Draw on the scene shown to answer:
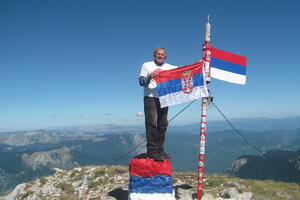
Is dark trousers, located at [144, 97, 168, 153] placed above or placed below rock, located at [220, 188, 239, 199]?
above

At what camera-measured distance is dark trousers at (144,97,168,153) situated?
8.85 m

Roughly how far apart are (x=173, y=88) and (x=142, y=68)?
159 centimetres

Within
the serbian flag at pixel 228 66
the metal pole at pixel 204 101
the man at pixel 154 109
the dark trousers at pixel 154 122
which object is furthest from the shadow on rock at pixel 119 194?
the serbian flag at pixel 228 66

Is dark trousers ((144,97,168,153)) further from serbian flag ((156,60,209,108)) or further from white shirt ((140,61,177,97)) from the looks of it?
serbian flag ((156,60,209,108))

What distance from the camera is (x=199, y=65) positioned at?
30.6 feet

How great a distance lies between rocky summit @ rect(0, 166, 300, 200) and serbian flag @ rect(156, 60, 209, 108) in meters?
5.13

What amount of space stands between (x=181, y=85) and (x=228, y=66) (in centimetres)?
260

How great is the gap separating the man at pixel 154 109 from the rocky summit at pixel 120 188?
3.44 m

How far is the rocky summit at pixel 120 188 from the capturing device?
12.1 m

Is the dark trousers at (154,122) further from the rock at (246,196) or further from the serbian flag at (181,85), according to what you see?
the rock at (246,196)

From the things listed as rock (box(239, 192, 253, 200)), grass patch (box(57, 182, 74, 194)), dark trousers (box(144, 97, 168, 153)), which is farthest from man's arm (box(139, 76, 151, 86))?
grass patch (box(57, 182, 74, 194))

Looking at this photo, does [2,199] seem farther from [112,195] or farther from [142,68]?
[142,68]

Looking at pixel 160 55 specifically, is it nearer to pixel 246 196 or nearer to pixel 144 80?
pixel 144 80

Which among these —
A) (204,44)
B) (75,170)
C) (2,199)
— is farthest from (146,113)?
(2,199)
